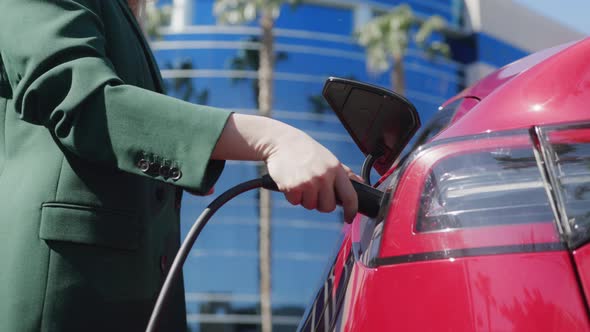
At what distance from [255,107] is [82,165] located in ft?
74.0

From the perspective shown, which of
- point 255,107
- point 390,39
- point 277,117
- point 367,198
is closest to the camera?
point 367,198

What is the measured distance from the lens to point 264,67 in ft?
67.1

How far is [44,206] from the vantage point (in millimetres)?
1443

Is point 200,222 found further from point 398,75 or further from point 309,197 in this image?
point 398,75

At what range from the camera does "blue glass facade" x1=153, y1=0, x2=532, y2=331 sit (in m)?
23.2

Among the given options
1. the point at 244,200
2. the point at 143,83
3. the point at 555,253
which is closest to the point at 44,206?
the point at 143,83

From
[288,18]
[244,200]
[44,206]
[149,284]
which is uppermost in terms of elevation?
[288,18]

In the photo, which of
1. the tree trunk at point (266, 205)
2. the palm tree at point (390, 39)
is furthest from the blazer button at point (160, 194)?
the palm tree at point (390, 39)

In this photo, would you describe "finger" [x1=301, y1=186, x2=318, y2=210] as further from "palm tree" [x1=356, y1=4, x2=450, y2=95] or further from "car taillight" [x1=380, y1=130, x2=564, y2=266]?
"palm tree" [x1=356, y1=4, x2=450, y2=95]

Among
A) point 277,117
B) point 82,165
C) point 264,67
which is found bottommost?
point 82,165

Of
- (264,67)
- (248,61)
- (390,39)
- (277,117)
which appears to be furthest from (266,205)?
(248,61)

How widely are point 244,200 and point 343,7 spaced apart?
7.73 meters

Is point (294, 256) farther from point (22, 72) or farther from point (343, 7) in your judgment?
point (22, 72)

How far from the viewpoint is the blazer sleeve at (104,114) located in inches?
52.4
